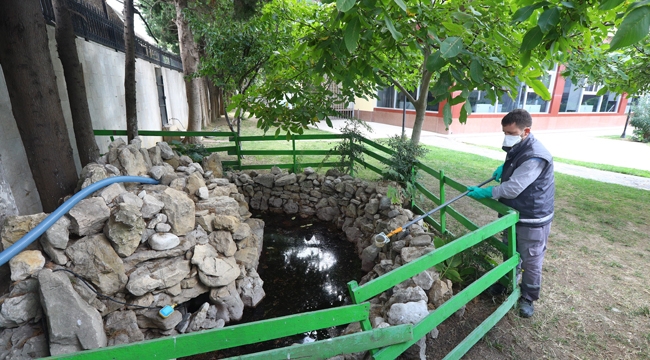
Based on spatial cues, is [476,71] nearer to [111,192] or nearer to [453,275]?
[453,275]

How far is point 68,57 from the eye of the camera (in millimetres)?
4215

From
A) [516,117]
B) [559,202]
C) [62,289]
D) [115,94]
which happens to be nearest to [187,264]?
[62,289]

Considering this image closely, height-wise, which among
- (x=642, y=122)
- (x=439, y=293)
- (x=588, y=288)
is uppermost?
(x=642, y=122)

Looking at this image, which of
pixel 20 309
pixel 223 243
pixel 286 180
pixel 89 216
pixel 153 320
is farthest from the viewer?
pixel 286 180

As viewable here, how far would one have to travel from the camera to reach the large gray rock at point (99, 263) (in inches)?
115

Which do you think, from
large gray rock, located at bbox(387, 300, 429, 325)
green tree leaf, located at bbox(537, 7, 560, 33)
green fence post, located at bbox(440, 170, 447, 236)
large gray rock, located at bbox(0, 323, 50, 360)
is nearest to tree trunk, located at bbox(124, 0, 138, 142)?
large gray rock, located at bbox(0, 323, 50, 360)

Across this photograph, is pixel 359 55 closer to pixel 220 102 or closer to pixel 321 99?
pixel 321 99

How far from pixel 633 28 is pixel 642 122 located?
20699 mm

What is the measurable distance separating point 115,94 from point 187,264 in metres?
5.36

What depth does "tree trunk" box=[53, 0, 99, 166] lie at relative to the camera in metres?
4.17

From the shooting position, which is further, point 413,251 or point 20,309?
point 413,251

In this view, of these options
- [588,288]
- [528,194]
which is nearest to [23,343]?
[528,194]

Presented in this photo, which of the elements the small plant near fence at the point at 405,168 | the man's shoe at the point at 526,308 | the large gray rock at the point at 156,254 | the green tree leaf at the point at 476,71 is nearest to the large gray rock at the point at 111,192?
the large gray rock at the point at 156,254

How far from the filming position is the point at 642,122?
15.4m
